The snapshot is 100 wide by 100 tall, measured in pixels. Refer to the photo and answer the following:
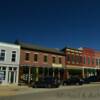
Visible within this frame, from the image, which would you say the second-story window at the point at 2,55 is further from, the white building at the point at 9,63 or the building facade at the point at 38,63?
the building facade at the point at 38,63

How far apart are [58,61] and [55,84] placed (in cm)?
1399

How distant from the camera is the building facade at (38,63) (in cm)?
4084

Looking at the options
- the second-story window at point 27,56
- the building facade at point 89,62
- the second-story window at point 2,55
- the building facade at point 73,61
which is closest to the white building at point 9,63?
the second-story window at point 2,55

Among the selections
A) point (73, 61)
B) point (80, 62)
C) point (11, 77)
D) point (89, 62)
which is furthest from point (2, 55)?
point (89, 62)

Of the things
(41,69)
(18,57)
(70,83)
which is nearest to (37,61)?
(41,69)

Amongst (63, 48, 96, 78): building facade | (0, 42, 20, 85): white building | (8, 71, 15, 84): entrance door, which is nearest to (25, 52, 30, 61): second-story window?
(0, 42, 20, 85): white building

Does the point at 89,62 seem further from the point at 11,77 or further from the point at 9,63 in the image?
the point at 9,63

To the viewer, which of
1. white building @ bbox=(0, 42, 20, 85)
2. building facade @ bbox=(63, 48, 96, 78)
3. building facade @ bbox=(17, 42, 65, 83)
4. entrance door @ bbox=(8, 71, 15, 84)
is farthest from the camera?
building facade @ bbox=(63, 48, 96, 78)

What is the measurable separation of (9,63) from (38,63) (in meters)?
6.94

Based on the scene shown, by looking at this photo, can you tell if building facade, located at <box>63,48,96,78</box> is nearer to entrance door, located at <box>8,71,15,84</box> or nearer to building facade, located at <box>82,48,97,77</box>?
building facade, located at <box>82,48,97,77</box>

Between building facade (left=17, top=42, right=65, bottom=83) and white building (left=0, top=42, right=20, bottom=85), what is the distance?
126cm

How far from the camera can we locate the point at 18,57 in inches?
1558

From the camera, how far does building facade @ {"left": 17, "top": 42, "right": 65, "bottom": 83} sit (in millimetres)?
40844

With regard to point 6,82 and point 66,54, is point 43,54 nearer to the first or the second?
point 66,54
